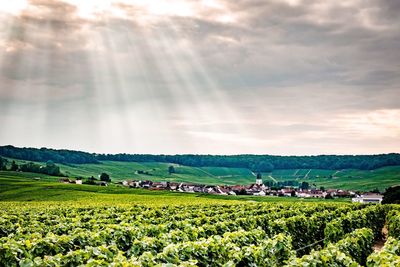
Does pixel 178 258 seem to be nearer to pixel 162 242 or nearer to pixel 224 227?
pixel 162 242

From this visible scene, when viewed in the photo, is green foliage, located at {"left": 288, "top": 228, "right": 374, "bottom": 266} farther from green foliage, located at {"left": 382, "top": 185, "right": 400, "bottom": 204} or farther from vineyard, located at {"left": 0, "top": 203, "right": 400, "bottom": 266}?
green foliage, located at {"left": 382, "top": 185, "right": 400, "bottom": 204}

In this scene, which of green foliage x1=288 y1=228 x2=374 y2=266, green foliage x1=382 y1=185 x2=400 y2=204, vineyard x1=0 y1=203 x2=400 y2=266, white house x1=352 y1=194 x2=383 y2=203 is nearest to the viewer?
vineyard x1=0 y1=203 x2=400 y2=266

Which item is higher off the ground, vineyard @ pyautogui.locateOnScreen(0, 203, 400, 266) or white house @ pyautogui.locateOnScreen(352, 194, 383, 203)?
vineyard @ pyautogui.locateOnScreen(0, 203, 400, 266)

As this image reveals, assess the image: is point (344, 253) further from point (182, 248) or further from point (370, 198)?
point (370, 198)

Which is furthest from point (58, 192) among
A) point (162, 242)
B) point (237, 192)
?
point (162, 242)

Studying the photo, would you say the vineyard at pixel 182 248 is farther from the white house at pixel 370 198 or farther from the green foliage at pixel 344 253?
the white house at pixel 370 198

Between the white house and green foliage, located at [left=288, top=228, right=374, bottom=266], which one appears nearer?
green foliage, located at [left=288, top=228, right=374, bottom=266]

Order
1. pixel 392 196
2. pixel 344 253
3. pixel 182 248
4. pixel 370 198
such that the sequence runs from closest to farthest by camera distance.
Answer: pixel 182 248 → pixel 344 253 → pixel 392 196 → pixel 370 198

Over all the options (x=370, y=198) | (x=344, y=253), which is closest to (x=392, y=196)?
(x=370, y=198)

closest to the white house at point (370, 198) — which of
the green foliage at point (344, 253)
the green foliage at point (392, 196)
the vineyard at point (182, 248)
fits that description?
the green foliage at point (392, 196)

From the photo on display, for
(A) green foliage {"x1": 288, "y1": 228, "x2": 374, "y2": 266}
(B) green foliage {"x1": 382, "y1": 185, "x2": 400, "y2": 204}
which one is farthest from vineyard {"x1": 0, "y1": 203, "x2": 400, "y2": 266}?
(B) green foliage {"x1": 382, "y1": 185, "x2": 400, "y2": 204}

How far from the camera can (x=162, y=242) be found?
49.1ft

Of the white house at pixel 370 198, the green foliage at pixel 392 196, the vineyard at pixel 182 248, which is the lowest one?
the white house at pixel 370 198

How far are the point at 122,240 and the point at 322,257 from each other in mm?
8463
